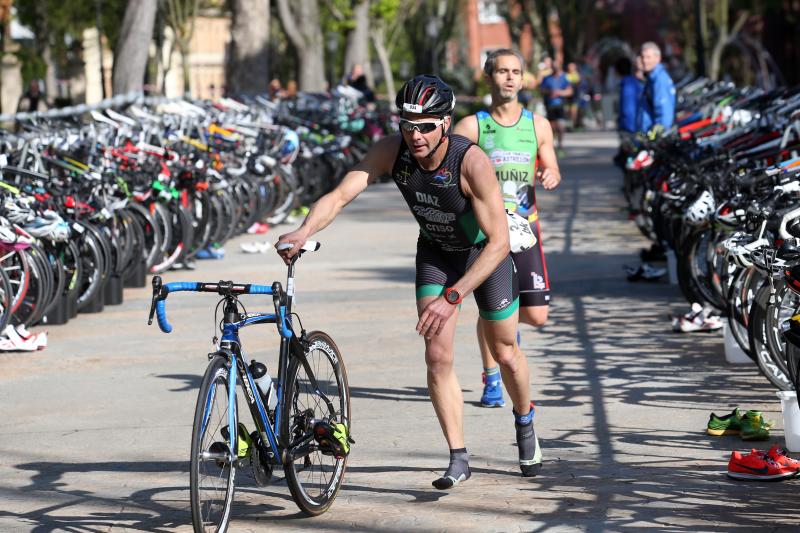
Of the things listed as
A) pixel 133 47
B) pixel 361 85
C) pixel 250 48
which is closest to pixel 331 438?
pixel 133 47

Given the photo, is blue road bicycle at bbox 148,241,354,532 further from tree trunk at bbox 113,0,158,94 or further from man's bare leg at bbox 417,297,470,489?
tree trunk at bbox 113,0,158,94

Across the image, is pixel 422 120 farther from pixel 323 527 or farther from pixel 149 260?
pixel 149 260

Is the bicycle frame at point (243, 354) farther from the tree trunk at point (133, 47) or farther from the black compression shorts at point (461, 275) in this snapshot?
the tree trunk at point (133, 47)

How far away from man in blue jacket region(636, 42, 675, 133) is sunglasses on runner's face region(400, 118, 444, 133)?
26.1ft

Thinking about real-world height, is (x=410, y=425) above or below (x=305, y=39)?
below

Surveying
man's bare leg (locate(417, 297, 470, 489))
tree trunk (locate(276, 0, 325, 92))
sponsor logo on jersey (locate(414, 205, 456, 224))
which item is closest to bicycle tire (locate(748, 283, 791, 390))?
man's bare leg (locate(417, 297, 470, 489))

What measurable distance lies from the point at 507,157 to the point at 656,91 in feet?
20.6

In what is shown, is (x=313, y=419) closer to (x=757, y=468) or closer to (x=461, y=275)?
(x=461, y=275)

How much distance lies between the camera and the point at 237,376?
19.8 ft

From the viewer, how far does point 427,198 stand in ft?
22.2

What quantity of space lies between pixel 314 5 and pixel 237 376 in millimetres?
28637

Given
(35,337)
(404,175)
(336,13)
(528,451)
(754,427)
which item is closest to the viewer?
(404,175)

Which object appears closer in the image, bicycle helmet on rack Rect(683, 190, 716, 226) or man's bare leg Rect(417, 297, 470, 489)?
man's bare leg Rect(417, 297, 470, 489)

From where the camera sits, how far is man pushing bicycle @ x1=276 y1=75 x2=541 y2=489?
6598 mm
